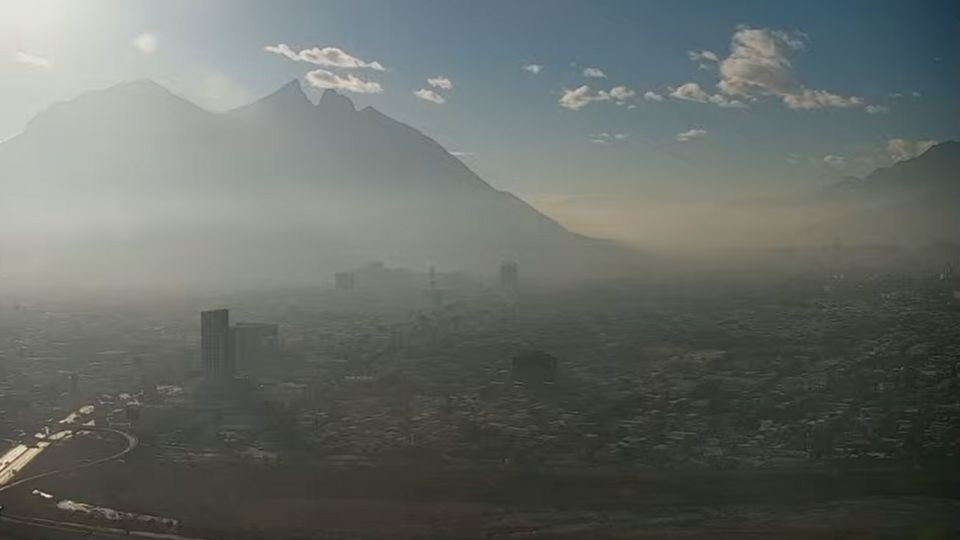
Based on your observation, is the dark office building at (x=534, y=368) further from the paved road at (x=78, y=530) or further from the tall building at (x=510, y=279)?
the paved road at (x=78, y=530)

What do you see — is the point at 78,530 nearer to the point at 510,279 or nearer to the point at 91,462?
the point at 91,462

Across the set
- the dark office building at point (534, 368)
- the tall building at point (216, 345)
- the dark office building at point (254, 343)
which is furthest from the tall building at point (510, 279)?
the tall building at point (216, 345)

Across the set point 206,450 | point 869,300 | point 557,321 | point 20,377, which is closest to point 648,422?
point 557,321

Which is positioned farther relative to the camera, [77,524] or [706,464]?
[706,464]

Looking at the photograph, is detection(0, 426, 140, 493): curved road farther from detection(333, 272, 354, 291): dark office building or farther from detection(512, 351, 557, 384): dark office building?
detection(512, 351, 557, 384): dark office building

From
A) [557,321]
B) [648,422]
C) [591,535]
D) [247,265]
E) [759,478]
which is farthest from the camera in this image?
[247,265]

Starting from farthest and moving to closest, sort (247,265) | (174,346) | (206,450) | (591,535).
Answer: (247,265) < (174,346) < (206,450) < (591,535)

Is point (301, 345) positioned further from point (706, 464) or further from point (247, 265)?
point (706, 464)

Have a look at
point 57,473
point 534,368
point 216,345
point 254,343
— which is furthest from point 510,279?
point 57,473

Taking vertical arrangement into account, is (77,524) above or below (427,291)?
below
